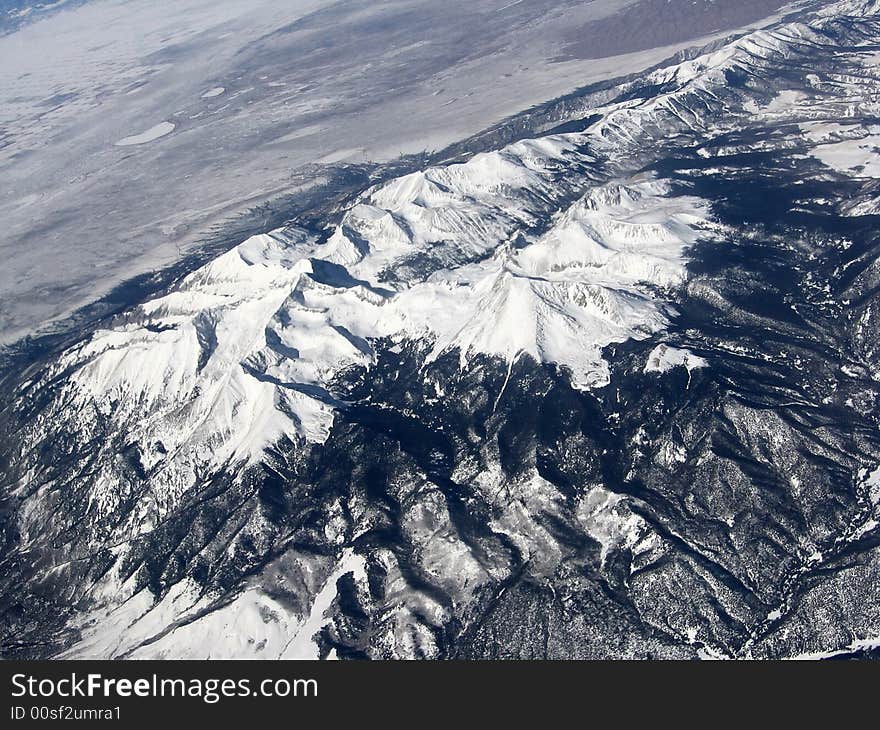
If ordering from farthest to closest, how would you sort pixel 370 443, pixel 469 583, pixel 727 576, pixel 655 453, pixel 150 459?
pixel 150 459, pixel 370 443, pixel 655 453, pixel 469 583, pixel 727 576

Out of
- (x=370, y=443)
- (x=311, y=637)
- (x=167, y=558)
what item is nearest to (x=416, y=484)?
(x=370, y=443)

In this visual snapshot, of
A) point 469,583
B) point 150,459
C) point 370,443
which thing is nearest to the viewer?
point 469,583

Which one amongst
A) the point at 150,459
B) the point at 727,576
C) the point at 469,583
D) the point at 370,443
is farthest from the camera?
the point at 150,459

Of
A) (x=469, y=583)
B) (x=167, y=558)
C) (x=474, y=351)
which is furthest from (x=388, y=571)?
(x=474, y=351)

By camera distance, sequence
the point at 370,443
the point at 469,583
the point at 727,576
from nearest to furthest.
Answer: the point at 727,576
the point at 469,583
the point at 370,443

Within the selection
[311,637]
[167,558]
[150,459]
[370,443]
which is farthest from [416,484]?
[150,459]

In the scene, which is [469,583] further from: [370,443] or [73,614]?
[73,614]

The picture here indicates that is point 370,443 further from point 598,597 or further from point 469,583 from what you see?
point 598,597

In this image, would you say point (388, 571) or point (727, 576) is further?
point (388, 571)

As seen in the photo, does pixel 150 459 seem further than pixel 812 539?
Yes
